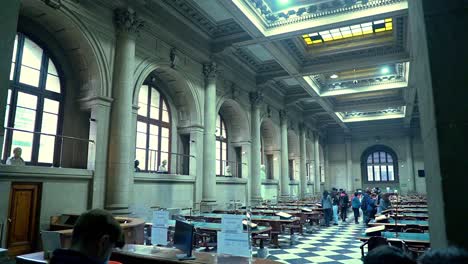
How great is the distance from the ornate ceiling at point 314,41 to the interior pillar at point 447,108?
25.1 feet

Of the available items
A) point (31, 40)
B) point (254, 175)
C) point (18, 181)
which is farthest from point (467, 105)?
point (254, 175)

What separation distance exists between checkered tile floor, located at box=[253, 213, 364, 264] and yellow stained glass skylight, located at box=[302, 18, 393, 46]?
7.25 metres

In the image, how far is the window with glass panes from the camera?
1177 inches

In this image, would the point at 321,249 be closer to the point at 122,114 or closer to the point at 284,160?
the point at 122,114

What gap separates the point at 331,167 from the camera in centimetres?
3136

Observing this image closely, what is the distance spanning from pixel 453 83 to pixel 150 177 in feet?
28.9

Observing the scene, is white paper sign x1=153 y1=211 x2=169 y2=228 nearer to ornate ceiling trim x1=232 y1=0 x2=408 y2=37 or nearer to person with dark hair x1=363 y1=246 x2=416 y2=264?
person with dark hair x1=363 y1=246 x2=416 y2=264

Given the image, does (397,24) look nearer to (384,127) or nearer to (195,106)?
(195,106)

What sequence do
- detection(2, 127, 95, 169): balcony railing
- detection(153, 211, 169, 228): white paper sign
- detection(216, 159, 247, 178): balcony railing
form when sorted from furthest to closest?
1. detection(216, 159, 247, 178): balcony railing
2. detection(2, 127, 95, 169): balcony railing
3. detection(153, 211, 169, 228): white paper sign

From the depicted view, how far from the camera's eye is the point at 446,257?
1.27 meters

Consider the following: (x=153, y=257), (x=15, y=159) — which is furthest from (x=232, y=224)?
(x=15, y=159)

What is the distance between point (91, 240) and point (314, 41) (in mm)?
13240

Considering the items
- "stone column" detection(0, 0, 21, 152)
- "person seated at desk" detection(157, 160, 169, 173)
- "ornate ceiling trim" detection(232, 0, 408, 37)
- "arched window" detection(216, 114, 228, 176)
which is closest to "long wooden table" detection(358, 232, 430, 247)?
"stone column" detection(0, 0, 21, 152)

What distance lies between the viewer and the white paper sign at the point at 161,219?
152 inches
